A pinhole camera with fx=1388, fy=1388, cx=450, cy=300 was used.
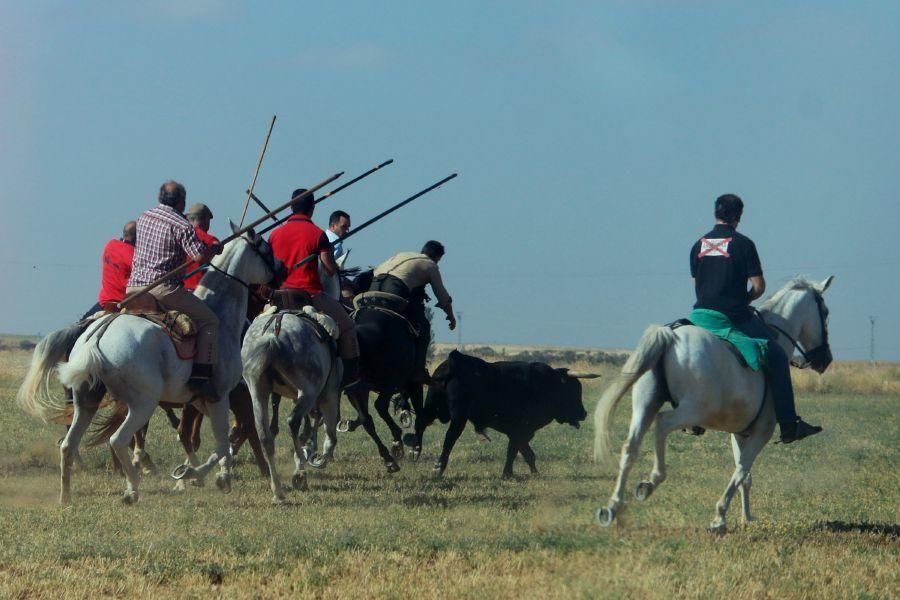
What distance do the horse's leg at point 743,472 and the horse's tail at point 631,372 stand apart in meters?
0.86

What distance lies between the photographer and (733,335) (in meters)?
9.84

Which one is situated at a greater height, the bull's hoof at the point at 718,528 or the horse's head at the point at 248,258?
the horse's head at the point at 248,258

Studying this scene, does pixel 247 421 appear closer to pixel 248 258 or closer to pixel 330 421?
pixel 330 421

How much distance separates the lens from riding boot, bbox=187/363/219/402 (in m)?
11.5

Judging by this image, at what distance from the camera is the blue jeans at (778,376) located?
9.89 metres

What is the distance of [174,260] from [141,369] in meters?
1.02

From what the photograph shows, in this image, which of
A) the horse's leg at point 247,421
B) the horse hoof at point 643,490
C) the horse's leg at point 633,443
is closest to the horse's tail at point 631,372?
the horse's leg at point 633,443

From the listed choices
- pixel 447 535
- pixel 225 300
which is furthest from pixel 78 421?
pixel 447 535

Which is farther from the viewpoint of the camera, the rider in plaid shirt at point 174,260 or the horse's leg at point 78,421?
the rider in plaid shirt at point 174,260

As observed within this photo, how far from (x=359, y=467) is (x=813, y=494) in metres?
4.96

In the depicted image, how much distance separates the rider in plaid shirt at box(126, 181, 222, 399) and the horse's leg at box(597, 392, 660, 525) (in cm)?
385

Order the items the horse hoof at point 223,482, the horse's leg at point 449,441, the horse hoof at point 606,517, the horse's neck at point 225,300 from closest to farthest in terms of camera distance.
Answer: the horse hoof at point 606,517 < the horse hoof at point 223,482 < the horse's neck at point 225,300 < the horse's leg at point 449,441

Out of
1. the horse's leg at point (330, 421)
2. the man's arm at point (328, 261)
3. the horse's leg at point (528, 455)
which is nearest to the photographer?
the man's arm at point (328, 261)

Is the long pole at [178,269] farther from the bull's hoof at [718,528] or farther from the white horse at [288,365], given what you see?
the bull's hoof at [718,528]
